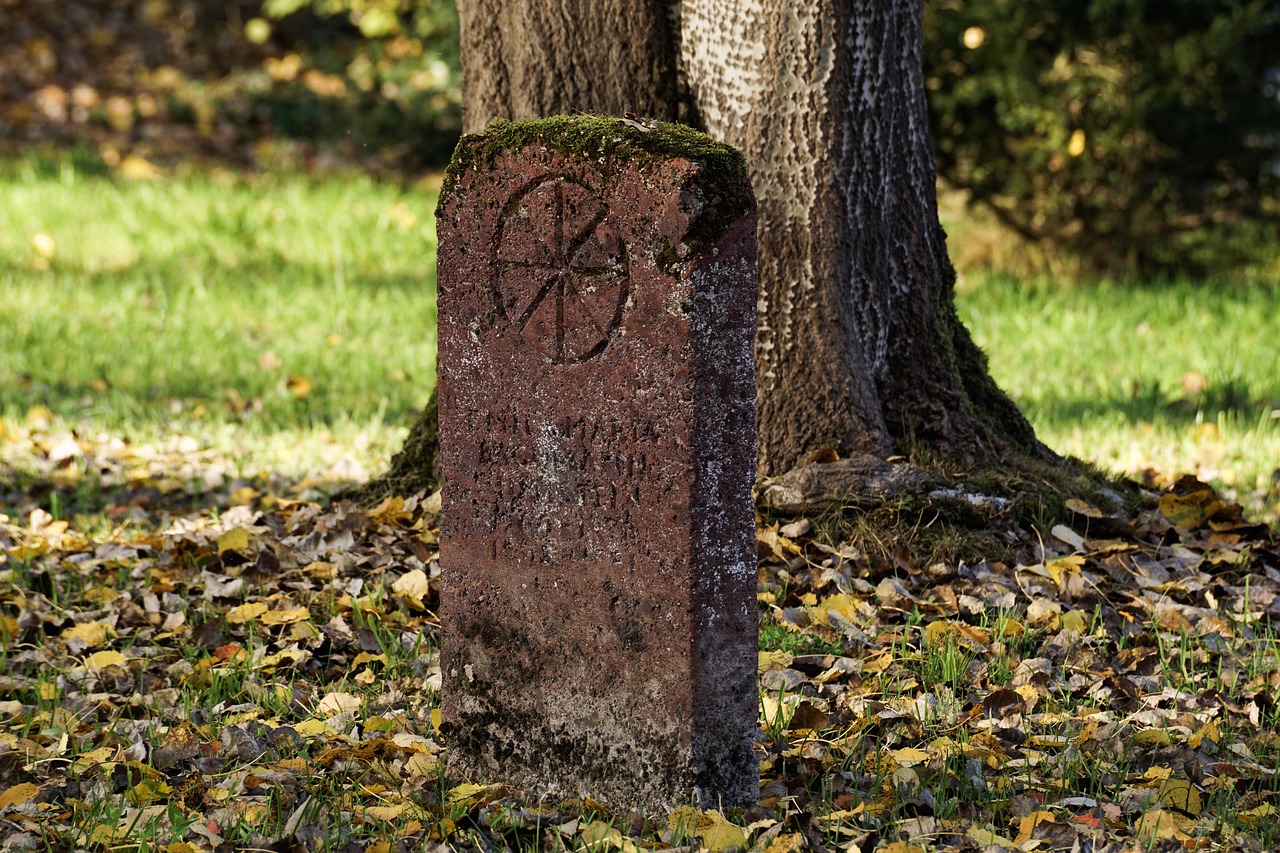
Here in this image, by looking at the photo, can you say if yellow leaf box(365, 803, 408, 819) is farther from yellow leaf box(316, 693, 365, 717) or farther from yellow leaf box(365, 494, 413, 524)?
yellow leaf box(365, 494, 413, 524)

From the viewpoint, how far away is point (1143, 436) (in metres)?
6.06

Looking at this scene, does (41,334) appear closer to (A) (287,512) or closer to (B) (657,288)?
(A) (287,512)

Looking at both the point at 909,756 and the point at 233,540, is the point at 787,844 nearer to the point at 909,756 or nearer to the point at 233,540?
the point at 909,756

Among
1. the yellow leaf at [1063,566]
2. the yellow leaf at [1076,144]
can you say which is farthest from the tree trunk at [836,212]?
the yellow leaf at [1076,144]

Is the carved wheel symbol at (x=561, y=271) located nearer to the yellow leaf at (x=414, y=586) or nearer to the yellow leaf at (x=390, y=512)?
the yellow leaf at (x=414, y=586)

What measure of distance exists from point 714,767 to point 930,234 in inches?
87.2

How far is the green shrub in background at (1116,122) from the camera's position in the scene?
27.4ft

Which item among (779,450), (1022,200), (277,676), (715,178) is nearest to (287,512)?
(277,676)

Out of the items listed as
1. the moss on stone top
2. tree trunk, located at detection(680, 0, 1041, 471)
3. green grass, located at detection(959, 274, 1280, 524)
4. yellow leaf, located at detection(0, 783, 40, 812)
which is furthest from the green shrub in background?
yellow leaf, located at detection(0, 783, 40, 812)

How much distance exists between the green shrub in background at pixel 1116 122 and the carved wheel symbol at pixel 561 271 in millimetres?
5791

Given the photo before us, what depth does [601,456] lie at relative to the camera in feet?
9.43

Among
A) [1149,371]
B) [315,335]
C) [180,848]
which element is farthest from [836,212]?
[315,335]

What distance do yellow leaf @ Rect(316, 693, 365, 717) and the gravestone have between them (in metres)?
0.48

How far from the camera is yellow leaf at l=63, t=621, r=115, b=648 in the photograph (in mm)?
3996
